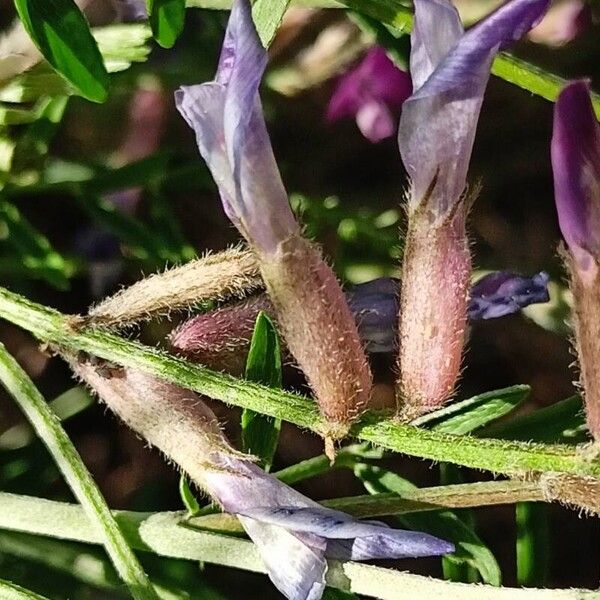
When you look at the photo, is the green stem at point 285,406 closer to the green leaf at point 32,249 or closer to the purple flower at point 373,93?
the green leaf at point 32,249

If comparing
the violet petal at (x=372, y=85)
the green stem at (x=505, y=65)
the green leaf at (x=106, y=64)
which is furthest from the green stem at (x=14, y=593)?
the violet petal at (x=372, y=85)

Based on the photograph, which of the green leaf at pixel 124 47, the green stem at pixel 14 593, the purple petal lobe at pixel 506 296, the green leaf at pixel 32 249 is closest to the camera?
the green stem at pixel 14 593

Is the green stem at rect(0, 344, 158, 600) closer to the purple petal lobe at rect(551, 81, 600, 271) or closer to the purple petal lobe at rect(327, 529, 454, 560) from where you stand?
the purple petal lobe at rect(327, 529, 454, 560)

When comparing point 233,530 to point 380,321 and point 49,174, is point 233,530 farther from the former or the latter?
point 49,174

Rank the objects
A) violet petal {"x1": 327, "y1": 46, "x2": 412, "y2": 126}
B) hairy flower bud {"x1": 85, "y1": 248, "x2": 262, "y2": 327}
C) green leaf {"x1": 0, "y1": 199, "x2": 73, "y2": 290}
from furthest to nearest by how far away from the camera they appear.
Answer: violet petal {"x1": 327, "y1": 46, "x2": 412, "y2": 126}
green leaf {"x1": 0, "y1": 199, "x2": 73, "y2": 290}
hairy flower bud {"x1": 85, "y1": 248, "x2": 262, "y2": 327}

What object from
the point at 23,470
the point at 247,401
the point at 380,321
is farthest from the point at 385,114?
the point at 247,401

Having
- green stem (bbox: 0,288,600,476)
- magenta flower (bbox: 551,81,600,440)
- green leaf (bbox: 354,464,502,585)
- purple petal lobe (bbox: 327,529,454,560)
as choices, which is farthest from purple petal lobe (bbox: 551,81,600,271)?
green leaf (bbox: 354,464,502,585)
